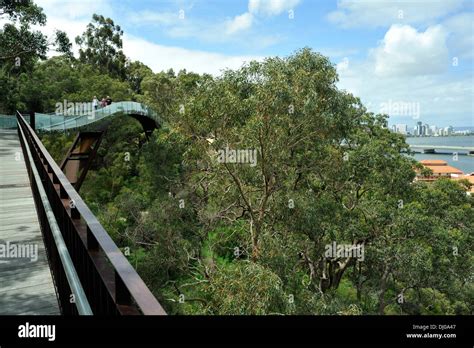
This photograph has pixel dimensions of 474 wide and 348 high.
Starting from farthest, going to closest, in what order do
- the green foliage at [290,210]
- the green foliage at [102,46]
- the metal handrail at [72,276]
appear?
the green foliage at [102,46], the green foliage at [290,210], the metal handrail at [72,276]

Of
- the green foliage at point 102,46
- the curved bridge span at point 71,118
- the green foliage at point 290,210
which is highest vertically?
the green foliage at point 102,46

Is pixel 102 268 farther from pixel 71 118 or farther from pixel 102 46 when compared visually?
pixel 102 46

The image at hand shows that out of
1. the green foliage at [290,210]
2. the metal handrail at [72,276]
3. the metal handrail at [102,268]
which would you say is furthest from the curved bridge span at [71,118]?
the metal handrail at [102,268]

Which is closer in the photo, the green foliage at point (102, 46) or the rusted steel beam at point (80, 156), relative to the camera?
the rusted steel beam at point (80, 156)

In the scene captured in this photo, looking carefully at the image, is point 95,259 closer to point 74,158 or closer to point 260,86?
point 260,86

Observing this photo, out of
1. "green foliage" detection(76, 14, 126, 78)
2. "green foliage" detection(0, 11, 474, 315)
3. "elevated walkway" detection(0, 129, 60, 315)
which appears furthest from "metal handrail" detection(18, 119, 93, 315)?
"green foliage" detection(76, 14, 126, 78)

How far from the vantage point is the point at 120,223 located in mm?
14938

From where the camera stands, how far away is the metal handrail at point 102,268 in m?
1.16

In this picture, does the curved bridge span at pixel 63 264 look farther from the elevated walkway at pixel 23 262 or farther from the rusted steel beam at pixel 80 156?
Answer: the rusted steel beam at pixel 80 156

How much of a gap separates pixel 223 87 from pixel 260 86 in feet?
3.15

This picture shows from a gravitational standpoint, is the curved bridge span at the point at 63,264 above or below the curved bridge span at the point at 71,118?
below

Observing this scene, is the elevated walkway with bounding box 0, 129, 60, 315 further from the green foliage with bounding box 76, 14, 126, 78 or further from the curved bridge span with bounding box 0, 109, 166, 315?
the green foliage with bounding box 76, 14, 126, 78
